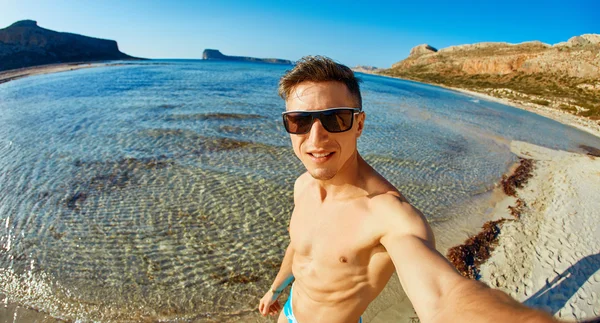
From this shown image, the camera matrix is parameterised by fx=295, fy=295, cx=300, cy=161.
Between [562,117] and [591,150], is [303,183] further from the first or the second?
[562,117]

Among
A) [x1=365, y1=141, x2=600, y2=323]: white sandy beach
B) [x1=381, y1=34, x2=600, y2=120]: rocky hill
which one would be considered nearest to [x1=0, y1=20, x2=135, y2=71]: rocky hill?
[x1=365, y1=141, x2=600, y2=323]: white sandy beach

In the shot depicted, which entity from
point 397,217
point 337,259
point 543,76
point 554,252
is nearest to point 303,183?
point 337,259

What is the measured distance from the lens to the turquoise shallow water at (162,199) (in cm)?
393

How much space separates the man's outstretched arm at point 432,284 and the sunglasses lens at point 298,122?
2.14ft

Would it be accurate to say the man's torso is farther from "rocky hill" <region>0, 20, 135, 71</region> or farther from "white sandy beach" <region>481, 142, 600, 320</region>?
"rocky hill" <region>0, 20, 135, 71</region>

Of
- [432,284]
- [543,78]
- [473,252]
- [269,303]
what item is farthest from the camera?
[543,78]

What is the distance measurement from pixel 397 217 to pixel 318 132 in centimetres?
66

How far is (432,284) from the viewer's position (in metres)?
1.22

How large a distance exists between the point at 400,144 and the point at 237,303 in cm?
928

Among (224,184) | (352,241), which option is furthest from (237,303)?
(224,184)

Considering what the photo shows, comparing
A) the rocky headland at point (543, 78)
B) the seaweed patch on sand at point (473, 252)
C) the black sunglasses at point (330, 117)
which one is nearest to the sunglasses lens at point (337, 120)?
the black sunglasses at point (330, 117)

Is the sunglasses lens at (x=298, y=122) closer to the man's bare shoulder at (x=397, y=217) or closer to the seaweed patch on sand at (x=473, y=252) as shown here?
the man's bare shoulder at (x=397, y=217)

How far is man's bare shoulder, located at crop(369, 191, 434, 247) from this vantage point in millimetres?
1551

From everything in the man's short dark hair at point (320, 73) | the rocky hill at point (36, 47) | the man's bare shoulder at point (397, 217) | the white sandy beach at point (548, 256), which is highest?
the rocky hill at point (36, 47)
